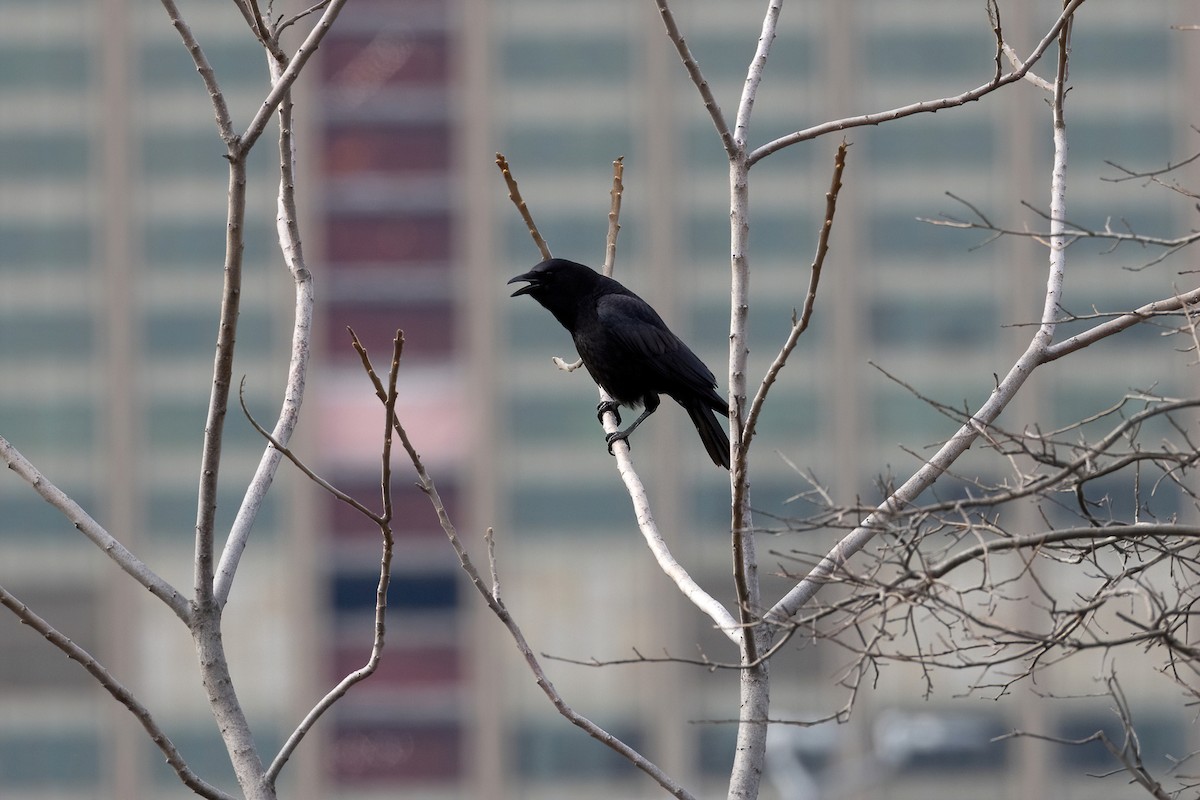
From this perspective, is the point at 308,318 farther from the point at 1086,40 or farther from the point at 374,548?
the point at 1086,40

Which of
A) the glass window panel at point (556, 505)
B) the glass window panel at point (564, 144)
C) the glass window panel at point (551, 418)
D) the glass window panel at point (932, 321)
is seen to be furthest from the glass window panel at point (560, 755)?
the glass window panel at point (564, 144)

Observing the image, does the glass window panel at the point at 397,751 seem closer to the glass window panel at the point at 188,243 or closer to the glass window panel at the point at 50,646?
the glass window panel at the point at 50,646

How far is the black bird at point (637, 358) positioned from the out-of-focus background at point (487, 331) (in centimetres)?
6087

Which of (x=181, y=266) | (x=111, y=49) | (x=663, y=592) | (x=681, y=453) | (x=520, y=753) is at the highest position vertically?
(x=111, y=49)

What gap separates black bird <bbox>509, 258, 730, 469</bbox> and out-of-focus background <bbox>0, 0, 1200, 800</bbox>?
60.9 meters

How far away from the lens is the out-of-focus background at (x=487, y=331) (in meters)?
72.1

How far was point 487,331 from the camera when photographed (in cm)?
7319

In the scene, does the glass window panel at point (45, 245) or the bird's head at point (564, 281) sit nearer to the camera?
the bird's head at point (564, 281)

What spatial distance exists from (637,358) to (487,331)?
209 feet

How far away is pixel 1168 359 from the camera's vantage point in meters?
75.8

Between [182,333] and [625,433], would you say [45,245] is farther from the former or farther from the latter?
[625,433]

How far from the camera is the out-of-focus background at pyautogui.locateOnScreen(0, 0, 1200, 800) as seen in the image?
237 ft

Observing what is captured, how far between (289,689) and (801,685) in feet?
68.8

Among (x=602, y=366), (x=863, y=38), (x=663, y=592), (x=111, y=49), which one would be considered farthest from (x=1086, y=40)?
(x=602, y=366)
